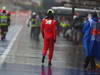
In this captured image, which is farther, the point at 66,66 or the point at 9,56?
the point at 9,56

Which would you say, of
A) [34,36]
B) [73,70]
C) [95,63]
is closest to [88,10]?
[34,36]

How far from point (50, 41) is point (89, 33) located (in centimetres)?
136

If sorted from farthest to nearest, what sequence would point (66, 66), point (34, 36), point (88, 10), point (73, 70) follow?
point (34, 36), point (88, 10), point (66, 66), point (73, 70)

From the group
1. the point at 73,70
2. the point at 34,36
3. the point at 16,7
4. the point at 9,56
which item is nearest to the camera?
the point at 73,70

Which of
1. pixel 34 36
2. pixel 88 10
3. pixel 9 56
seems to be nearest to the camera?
pixel 9 56

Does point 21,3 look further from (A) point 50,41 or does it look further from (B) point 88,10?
(A) point 50,41

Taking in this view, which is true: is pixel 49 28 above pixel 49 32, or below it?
above

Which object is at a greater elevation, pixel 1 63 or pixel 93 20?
pixel 93 20

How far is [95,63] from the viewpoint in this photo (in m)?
16.9

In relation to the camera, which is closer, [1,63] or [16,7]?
[1,63]

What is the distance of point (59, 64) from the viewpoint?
16.9 metres

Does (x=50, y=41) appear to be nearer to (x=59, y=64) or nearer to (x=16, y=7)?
(x=59, y=64)

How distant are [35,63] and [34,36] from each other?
55.5 ft

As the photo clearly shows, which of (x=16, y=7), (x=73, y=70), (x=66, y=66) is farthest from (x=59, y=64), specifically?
(x=16, y=7)
